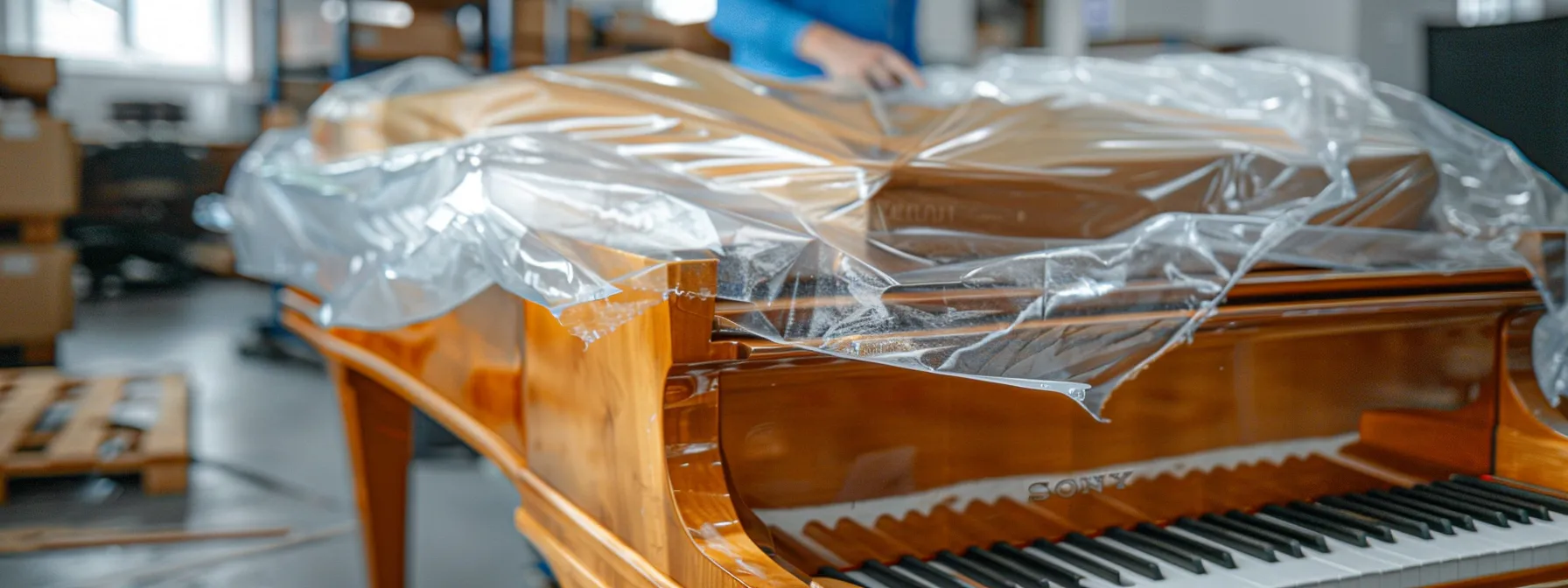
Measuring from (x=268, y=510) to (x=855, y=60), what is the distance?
198 centimetres

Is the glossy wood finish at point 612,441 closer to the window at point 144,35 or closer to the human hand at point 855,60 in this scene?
the human hand at point 855,60

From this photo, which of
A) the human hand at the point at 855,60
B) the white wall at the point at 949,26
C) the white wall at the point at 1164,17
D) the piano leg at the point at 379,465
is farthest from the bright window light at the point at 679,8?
the human hand at the point at 855,60

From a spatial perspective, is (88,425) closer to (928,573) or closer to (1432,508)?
(928,573)

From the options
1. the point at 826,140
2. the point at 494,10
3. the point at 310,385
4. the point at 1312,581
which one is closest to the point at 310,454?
the point at 310,385

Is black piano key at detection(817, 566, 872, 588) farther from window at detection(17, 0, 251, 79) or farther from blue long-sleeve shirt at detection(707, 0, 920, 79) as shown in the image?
window at detection(17, 0, 251, 79)

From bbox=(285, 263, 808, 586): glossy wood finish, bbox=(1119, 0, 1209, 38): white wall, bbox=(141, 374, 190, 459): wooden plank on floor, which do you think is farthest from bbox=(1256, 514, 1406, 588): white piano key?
bbox=(1119, 0, 1209, 38): white wall

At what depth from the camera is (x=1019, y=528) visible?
3.11 feet

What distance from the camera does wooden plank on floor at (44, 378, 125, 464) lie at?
2742 millimetres

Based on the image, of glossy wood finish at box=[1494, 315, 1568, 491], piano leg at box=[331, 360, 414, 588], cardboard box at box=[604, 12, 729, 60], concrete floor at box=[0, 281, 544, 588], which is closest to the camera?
glossy wood finish at box=[1494, 315, 1568, 491]

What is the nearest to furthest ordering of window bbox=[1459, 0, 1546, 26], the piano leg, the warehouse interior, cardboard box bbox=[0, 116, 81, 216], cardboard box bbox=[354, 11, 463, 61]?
the warehouse interior < the piano leg < cardboard box bbox=[0, 116, 81, 216] < cardboard box bbox=[354, 11, 463, 61] < window bbox=[1459, 0, 1546, 26]

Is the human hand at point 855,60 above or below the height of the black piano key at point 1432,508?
above

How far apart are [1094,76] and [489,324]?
83cm

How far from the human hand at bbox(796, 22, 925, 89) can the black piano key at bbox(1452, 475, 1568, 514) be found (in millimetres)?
718

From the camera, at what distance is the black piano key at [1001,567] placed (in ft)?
2.78
